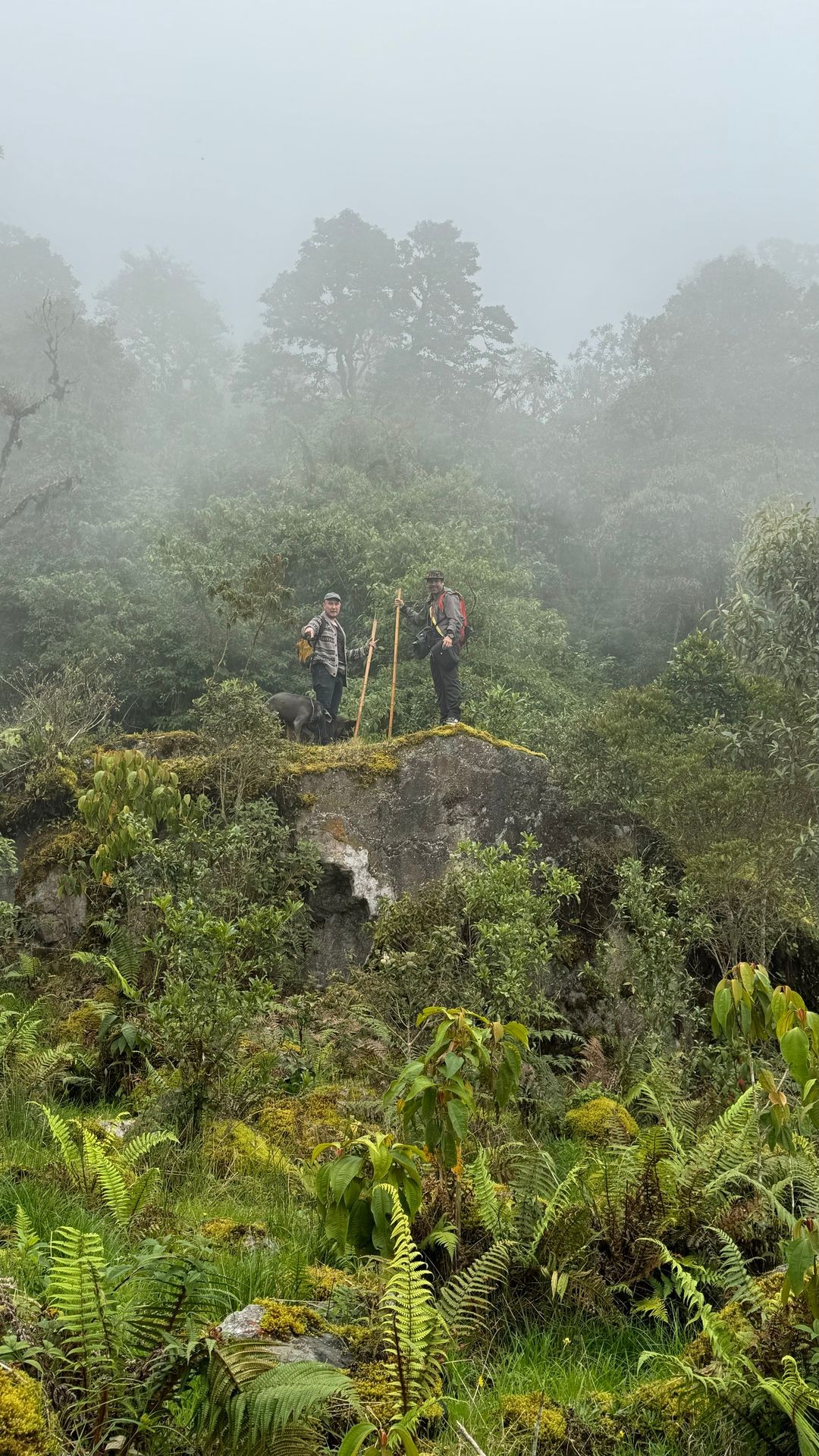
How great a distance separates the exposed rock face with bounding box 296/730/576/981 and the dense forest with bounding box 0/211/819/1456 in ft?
0.58

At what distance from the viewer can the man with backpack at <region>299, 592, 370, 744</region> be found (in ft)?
41.7

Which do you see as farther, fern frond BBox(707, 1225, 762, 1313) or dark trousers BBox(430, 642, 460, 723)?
dark trousers BBox(430, 642, 460, 723)

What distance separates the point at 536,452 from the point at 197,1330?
122ft

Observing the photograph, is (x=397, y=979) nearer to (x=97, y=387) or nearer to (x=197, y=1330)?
(x=197, y=1330)

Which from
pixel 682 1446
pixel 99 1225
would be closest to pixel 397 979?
pixel 99 1225

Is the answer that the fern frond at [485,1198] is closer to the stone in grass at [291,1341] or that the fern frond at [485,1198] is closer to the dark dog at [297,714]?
the stone in grass at [291,1341]

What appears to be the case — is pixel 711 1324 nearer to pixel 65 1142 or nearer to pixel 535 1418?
pixel 535 1418

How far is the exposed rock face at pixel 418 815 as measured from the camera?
9.45 m

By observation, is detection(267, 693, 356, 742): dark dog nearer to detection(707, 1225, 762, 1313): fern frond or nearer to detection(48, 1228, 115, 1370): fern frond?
detection(707, 1225, 762, 1313): fern frond

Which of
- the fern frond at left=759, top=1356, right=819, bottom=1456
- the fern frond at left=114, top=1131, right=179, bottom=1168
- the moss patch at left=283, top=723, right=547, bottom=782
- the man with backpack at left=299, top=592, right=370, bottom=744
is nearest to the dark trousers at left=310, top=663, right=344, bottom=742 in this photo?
the man with backpack at left=299, top=592, right=370, bottom=744

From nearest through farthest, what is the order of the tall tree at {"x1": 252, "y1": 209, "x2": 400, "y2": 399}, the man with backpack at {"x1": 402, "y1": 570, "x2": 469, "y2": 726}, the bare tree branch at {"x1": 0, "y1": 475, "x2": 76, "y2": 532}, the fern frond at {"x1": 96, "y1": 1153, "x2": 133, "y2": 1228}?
the fern frond at {"x1": 96, "y1": 1153, "x2": 133, "y2": 1228}
the man with backpack at {"x1": 402, "y1": 570, "x2": 469, "y2": 726}
the bare tree branch at {"x1": 0, "y1": 475, "x2": 76, "y2": 532}
the tall tree at {"x1": 252, "y1": 209, "x2": 400, "y2": 399}

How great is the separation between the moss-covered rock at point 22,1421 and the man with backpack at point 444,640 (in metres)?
10.7

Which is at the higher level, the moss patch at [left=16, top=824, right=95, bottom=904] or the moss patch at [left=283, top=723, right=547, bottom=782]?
the moss patch at [left=283, top=723, right=547, bottom=782]

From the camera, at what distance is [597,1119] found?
5988 millimetres
